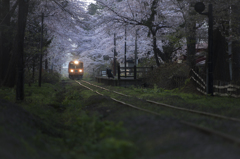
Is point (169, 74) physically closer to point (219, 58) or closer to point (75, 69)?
point (219, 58)

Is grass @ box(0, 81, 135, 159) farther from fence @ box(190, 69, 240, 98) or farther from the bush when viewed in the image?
the bush

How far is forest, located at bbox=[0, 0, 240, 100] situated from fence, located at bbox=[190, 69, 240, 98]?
492 mm

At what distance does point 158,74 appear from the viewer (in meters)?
22.0

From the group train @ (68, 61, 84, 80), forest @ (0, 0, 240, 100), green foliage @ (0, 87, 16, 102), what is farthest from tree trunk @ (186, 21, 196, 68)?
train @ (68, 61, 84, 80)

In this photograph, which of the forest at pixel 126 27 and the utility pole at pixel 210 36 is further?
the forest at pixel 126 27

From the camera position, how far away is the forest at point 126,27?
1490 cm

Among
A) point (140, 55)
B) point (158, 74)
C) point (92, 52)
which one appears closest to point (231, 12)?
point (158, 74)

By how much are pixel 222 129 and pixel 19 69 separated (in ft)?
32.5

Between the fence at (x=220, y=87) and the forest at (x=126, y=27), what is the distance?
0.49m

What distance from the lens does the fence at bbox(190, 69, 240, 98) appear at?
12422 millimetres

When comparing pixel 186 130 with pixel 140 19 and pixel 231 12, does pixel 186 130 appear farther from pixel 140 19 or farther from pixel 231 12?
pixel 140 19

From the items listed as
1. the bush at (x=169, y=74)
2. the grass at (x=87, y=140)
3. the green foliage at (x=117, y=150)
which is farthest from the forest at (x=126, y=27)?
the green foliage at (x=117, y=150)

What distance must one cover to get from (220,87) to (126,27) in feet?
43.6

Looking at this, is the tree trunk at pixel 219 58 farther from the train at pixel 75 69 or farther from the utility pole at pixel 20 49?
the train at pixel 75 69
